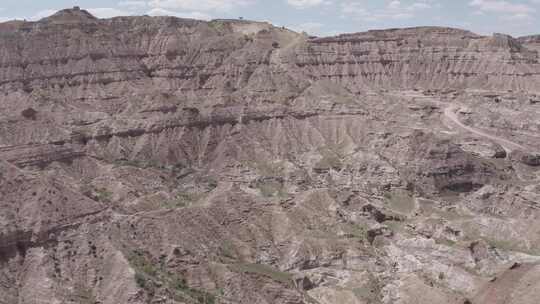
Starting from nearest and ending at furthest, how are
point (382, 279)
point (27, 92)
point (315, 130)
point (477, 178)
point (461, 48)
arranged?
point (382, 279)
point (477, 178)
point (315, 130)
point (27, 92)
point (461, 48)

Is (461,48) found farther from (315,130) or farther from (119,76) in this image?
(119,76)

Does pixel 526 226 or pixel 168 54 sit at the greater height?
pixel 168 54

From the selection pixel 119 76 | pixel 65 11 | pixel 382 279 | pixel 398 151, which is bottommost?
pixel 382 279

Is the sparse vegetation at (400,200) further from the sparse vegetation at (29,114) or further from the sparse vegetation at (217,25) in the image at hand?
the sparse vegetation at (217,25)

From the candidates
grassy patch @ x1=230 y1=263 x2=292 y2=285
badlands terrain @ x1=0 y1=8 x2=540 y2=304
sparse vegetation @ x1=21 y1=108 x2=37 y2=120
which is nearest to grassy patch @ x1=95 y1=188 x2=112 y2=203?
badlands terrain @ x1=0 y1=8 x2=540 y2=304

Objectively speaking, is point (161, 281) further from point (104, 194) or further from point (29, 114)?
point (29, 114)

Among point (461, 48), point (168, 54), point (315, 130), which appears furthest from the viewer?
point (461, 48)

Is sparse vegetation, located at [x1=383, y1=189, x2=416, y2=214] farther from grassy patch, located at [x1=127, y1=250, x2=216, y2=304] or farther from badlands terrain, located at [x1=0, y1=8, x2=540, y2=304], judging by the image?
grassy patch, located at [x1=127, y1=250, x2=216, y2=304]

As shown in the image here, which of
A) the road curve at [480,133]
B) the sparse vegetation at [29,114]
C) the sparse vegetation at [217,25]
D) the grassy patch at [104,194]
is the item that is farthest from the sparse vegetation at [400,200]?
the sparse vegetation at [217,25]

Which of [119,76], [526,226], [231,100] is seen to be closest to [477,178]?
Answer: [526,226]
